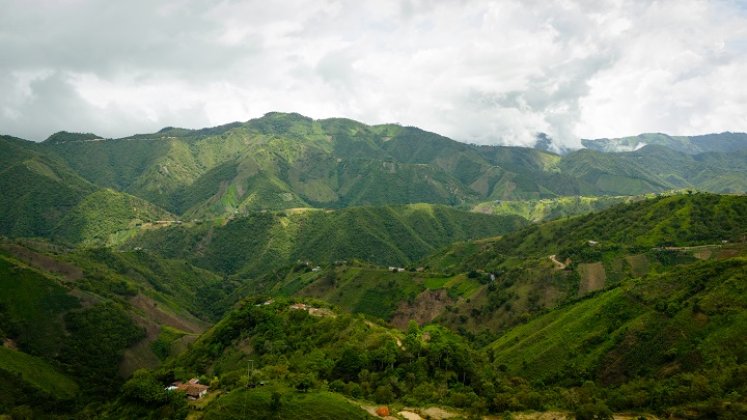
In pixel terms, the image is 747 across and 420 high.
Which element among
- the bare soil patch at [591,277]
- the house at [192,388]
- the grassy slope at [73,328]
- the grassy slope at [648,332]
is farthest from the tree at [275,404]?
the bare soil patch at [591,277]

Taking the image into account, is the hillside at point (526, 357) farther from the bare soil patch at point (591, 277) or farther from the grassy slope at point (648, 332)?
the bare soil patch at point (591, 277)

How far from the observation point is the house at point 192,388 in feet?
308

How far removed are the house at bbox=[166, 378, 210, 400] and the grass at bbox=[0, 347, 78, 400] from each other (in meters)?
66.2

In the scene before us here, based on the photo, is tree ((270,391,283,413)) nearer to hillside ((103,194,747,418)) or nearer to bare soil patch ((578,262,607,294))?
hillside ((103,194,747,418))

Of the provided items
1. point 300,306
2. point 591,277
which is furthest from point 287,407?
point 591,277

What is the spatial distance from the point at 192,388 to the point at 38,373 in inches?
3177

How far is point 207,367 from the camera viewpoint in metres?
124

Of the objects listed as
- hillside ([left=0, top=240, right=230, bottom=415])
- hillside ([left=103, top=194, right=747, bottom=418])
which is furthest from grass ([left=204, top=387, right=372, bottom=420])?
hillside ([left=0, top=240, right=230, bottom=415])

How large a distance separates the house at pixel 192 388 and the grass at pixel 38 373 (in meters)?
66.2

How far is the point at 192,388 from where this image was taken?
96750 mm

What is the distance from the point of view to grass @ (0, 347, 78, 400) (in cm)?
14275

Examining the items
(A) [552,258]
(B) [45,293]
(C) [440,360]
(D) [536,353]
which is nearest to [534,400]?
(C) [440,360]

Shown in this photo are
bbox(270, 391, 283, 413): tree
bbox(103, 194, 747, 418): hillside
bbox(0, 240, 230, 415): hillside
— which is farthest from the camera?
bbox(0, 240, 230, 415): hillside

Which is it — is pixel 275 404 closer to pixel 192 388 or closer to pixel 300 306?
pixel 192 388
